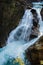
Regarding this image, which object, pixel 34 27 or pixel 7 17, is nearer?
pixel 7 17

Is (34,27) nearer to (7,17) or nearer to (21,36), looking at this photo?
(21,36)

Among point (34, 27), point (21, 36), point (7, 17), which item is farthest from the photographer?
point (21, 36)

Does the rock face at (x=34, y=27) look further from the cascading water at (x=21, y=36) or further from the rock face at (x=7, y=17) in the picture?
the rock face at (x=7, y=17)

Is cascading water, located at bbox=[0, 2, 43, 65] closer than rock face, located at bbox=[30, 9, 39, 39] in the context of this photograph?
Yes

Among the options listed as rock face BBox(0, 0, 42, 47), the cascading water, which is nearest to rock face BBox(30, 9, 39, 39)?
the cascading water

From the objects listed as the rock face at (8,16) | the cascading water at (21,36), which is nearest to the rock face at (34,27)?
the cascading water at (21,36)

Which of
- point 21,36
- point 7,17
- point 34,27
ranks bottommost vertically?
point 21,36

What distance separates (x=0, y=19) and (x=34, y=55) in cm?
473

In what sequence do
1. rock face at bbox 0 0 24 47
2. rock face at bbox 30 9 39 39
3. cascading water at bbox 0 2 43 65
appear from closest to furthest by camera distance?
1. cascading water at bbox 0 2 43 65
2. rock face at bbox 0 0 24 47
3. rock face at bbox 30 9 39 39

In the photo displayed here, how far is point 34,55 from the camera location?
3854mm

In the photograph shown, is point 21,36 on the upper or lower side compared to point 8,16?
lower

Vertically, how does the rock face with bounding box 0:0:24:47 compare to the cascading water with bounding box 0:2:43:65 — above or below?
above

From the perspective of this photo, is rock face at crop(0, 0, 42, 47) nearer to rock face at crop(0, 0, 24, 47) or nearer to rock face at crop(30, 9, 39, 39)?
rock face at crop(0, 0, 24, 47)

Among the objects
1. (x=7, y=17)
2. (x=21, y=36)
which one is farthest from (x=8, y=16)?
(x=21, y=36)
